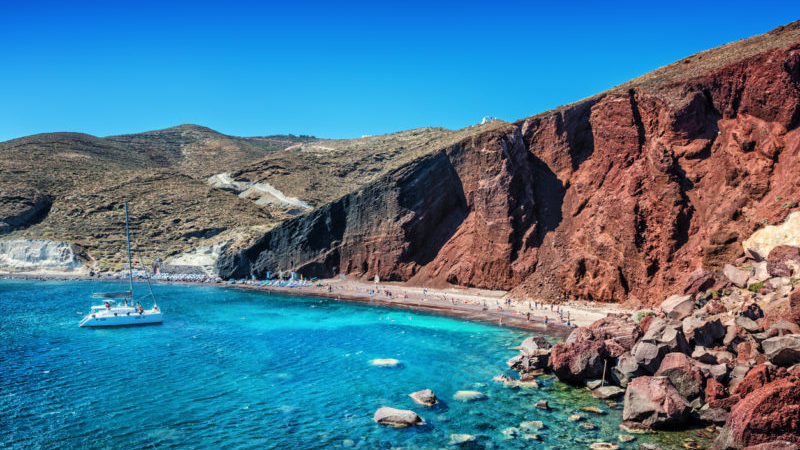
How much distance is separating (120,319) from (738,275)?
5322cm

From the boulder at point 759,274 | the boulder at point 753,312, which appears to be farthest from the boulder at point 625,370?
the boulder at point 759,274

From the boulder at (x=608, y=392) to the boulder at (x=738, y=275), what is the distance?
13.7 m

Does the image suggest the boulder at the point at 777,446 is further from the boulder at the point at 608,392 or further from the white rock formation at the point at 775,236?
the white rock formation at the point at 775,236

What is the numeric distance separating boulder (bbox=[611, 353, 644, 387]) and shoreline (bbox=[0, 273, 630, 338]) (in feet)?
37.7

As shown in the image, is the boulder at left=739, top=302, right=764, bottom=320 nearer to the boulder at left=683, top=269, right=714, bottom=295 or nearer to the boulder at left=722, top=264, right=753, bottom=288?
the boulder at left=722, top=264, right=753, bottom=288

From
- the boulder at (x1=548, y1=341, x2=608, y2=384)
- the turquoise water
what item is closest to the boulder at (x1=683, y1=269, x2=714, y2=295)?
the boulder at (x1=548, y1=341, x2=608, y2=384)

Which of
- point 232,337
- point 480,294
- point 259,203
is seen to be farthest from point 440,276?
point 259,203

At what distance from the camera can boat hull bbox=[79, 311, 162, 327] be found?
43812mm

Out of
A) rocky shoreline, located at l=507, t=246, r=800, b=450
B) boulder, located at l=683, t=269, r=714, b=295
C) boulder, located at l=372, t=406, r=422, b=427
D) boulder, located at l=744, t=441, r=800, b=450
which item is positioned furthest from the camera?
boulder, located at l=683, t=269, r=714, b=295

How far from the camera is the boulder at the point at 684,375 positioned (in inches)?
843

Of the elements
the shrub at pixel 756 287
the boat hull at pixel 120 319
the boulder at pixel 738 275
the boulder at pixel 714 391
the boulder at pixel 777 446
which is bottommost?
the boat hull at pixel 120 319

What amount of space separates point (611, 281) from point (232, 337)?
3549 centimetres

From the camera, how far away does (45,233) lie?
9569 centimetres

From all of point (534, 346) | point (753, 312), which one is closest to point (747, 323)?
point (753, 312)
